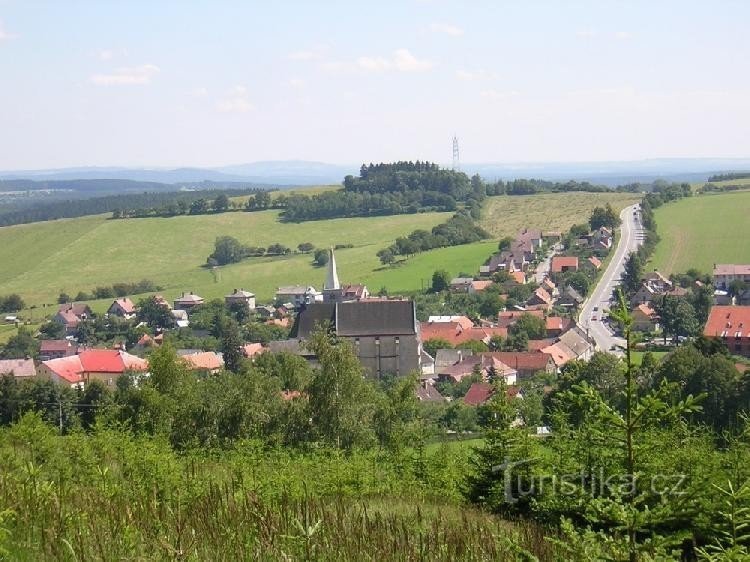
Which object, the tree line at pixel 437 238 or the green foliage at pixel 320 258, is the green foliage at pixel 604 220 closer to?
the tree line at pixel 437 238

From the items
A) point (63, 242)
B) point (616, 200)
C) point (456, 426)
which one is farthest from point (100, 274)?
point (456, 426)

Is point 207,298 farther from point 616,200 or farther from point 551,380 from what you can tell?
point 616,200

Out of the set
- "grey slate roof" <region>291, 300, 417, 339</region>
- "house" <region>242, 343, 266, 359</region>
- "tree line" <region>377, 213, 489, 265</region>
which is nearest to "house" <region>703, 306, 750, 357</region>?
"grey slate roof" <region>291, 300, 417, 339</region>

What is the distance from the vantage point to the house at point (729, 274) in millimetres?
81688

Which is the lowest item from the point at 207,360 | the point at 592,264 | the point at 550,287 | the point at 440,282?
the point at 207,360

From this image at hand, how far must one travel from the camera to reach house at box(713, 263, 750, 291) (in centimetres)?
8169

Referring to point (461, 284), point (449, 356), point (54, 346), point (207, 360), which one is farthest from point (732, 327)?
point (54, 346)

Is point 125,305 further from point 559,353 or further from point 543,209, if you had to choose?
point 543,209

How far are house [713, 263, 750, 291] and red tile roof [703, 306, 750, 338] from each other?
17869 millimetres

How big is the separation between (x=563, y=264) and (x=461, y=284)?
10.3m

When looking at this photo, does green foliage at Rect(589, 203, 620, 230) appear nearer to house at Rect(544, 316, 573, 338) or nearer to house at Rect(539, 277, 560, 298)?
house at Rect(539, 277, 560, 298)

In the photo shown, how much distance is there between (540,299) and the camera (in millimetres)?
82375

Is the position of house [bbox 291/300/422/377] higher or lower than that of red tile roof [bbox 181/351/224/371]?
higher

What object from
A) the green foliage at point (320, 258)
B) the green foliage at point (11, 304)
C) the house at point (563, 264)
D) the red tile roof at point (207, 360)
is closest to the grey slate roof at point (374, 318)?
the red tile roof at point (207, 360)
